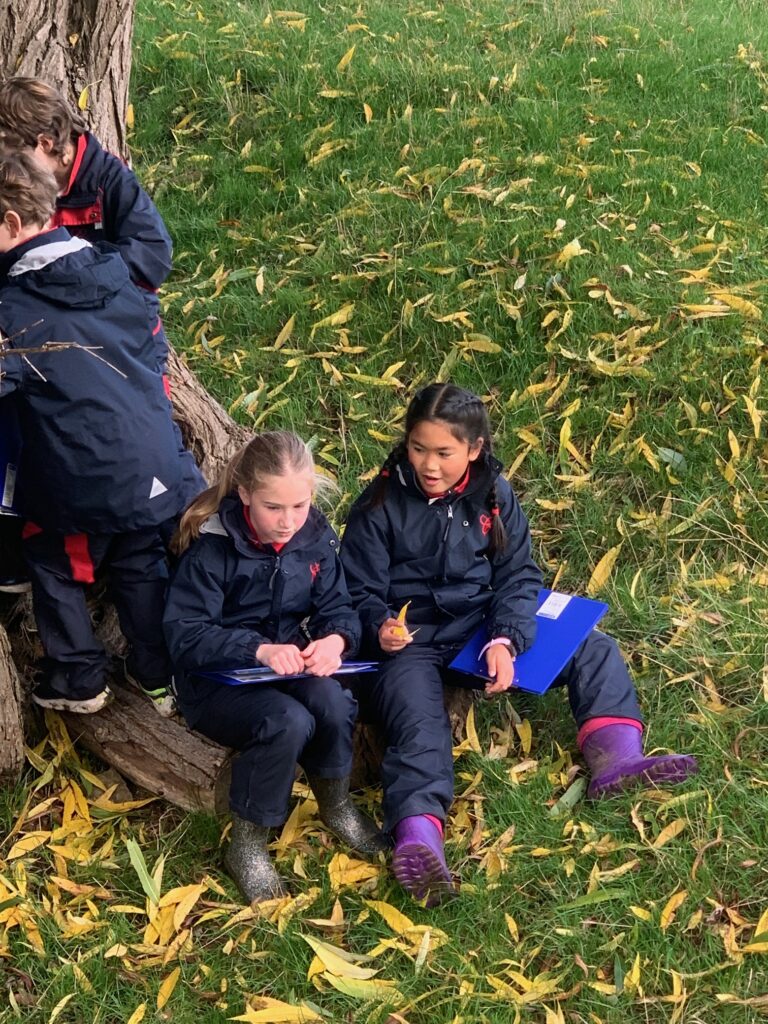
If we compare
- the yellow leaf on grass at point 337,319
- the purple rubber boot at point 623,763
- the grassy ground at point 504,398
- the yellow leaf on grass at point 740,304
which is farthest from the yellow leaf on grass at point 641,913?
the yellow leaf on grass at point 337,319

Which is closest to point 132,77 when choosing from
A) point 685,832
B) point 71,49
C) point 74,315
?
point 71,49

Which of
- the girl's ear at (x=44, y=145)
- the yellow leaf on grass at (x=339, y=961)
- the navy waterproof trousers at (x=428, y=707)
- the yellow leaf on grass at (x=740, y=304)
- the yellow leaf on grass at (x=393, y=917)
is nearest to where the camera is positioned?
the yellow leaf on grass at (x=339, y=961)

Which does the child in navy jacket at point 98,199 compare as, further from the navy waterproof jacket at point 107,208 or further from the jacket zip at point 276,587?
Result: the jacket zip at point 276,587

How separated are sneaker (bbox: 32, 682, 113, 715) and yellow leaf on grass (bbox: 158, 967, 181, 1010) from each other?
3.39 ft

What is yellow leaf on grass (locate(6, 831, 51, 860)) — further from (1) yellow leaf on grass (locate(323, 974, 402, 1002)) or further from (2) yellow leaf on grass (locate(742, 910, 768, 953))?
(2) yellow leaf on grass (locate(742, 910, 768, 953))

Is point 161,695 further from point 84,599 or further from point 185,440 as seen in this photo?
point 185,440

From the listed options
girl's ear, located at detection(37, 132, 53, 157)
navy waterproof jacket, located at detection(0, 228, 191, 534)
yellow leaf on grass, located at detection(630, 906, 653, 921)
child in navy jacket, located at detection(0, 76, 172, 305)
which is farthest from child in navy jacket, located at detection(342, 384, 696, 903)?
girl's ear, located at detection(37, 132, 53, 157)

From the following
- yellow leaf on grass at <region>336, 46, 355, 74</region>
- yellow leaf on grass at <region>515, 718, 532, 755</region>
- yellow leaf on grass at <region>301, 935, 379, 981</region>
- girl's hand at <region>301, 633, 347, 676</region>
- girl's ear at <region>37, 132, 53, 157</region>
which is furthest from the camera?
yellow leaf on grass at <region>336, 46, 355, 74</region>

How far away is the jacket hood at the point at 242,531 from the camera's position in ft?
12.5

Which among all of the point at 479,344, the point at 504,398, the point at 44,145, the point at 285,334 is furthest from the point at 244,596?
the point at 285,334

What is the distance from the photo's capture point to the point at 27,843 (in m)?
3.95

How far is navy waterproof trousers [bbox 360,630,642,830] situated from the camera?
3846 millimetres

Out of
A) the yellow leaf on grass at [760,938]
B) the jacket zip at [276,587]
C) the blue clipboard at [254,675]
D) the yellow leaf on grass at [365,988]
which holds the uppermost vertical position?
the jacket zip at [276,587]

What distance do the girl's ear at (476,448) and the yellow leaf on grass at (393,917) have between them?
1540 millimetres
